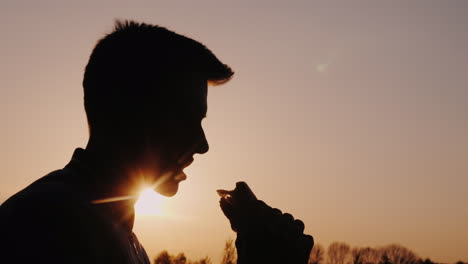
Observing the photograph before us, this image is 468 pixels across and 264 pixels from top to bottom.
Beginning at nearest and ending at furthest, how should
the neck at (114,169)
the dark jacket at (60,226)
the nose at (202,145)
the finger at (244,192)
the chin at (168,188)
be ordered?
the dark jacket at (60,226)
the neck at (114,169)
the finger at (244,192)
the chin at (168,188)
the nose at (202,145)

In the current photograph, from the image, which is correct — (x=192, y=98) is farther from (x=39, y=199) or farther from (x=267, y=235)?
(x=39, y=199)

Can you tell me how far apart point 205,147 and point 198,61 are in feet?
2.45

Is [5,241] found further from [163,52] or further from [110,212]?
[163,52]

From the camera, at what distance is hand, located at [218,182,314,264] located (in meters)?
2.81

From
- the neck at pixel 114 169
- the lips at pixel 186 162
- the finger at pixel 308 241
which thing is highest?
the lips at pixel 186 162

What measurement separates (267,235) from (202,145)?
0.94 metres

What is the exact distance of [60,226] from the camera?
2115 millimetres

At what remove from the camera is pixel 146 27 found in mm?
3803

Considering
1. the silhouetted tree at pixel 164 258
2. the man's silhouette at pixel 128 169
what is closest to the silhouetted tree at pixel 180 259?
the silhouetted tree at pixel 164 258

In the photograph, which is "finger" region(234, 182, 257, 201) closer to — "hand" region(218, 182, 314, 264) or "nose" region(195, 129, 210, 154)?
"hand" region(218, 182, 314, 264)

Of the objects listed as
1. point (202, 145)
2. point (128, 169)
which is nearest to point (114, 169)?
point (128, 169)

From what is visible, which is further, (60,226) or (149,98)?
(149,98)

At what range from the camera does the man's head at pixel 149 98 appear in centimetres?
308

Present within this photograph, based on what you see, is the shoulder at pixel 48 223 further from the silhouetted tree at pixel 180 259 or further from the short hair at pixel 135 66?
the silhouetted tree at pixel 180 259
